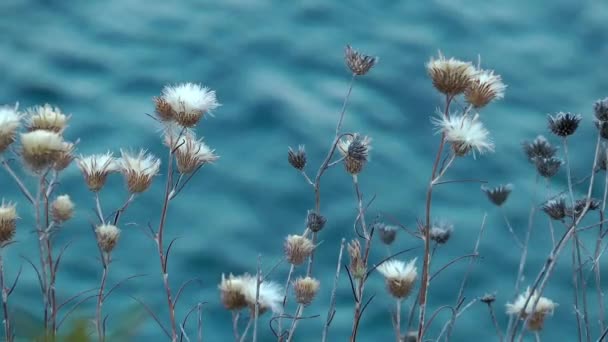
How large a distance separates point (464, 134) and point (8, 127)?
21.5 inches

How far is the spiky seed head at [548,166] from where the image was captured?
177 cm

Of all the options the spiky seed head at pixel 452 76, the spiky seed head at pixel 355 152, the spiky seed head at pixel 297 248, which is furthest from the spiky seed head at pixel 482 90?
the spiky seed head at pixel 297 248

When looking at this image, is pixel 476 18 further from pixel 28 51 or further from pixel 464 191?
pixel 28 51

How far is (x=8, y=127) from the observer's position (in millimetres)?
1277

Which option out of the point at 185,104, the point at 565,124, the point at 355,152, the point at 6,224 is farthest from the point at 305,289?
the point at 565,124

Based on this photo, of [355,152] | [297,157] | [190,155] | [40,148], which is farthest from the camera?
[297,157]

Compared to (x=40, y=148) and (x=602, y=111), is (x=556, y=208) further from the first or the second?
(x=40, y=148)

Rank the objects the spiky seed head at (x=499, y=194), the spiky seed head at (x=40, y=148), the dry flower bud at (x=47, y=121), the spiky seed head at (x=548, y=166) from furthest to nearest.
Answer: the spiky seed head at (x=499, y=194), the spiky seed head at (x=548, y=166), the dry flower bud at (x=47, y=121), the spiky seed head at (x=40, y=148)

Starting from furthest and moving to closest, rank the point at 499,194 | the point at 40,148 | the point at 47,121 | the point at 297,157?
1. the point at 499,194
2. the point at 297,157
3. the point at 47,121
4. the point at 40,148

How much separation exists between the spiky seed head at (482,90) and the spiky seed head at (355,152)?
0.17 metres

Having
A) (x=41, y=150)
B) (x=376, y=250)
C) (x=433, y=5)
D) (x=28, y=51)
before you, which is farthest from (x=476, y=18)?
(x=41, y=150)

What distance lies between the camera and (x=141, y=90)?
3051 mm

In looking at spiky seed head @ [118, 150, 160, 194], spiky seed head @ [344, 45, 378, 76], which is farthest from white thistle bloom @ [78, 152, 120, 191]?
spiky seed head @ [344, 45, 378, 76]

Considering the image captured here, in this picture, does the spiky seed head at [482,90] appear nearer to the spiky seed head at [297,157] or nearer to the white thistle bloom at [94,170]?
the spiky seed head at [297,157]
